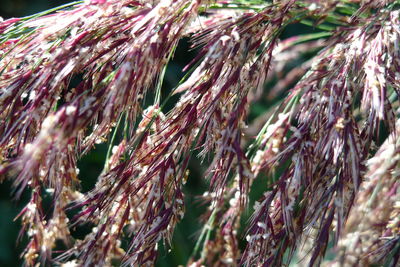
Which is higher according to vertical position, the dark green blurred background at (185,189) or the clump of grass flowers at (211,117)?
the clump of grass flowers at (211,117)

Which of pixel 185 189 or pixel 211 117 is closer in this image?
pixel 211 117

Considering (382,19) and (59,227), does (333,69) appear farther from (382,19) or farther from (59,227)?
(59,227)

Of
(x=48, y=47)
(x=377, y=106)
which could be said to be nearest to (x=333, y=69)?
(x=377, y=106)

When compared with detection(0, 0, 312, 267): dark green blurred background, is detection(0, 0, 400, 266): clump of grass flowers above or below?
A: above

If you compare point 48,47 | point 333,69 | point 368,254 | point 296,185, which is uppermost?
point 48,47

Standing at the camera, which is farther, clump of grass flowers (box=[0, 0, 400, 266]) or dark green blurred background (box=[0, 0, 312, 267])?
dark green blurred background (box=[0, 0, 312, 267])

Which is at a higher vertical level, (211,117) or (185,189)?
(211,117)

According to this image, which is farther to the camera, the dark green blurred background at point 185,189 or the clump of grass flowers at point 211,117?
the dark green blurred background at point 185,189

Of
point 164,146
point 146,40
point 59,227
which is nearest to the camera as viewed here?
point 146,40
